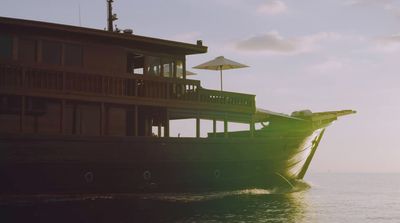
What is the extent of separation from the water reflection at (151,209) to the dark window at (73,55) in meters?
4.33

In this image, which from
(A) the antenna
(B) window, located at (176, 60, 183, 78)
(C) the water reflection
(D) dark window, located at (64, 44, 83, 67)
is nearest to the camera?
(C) the water reflection

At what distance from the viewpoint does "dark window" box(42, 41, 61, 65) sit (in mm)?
16797

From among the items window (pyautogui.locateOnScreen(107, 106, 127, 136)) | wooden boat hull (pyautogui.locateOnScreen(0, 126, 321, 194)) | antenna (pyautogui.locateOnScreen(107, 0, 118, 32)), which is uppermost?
antenna (pyautogui.locateOnScreen(107, 0, 118, 32))

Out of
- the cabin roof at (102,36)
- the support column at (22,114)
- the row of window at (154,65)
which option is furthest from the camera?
the row of window at (154,65)

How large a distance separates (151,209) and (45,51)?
5.89 meters

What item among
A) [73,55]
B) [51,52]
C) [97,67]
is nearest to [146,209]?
[97,67]

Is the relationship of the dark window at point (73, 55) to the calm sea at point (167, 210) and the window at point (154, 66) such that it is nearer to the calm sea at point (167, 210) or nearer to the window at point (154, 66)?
the window at point (154, 66)

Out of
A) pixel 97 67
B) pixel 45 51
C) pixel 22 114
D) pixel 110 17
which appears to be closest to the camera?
pixel 22 114

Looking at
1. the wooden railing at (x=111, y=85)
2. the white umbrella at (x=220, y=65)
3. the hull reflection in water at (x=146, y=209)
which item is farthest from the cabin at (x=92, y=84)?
the white umbrella at (x=220, y=65)

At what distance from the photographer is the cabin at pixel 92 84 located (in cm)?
1598

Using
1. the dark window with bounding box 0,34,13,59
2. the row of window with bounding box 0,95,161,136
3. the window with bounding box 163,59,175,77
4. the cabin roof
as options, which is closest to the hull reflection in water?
the row of window with bounding box 0,95,161,136

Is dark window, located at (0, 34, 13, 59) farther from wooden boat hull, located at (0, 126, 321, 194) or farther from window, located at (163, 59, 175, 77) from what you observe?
window, located at (163, 59, 175, 77)

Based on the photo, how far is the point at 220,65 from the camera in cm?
2423

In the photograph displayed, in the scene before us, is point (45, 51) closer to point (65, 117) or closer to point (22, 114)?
point (65, 117)
